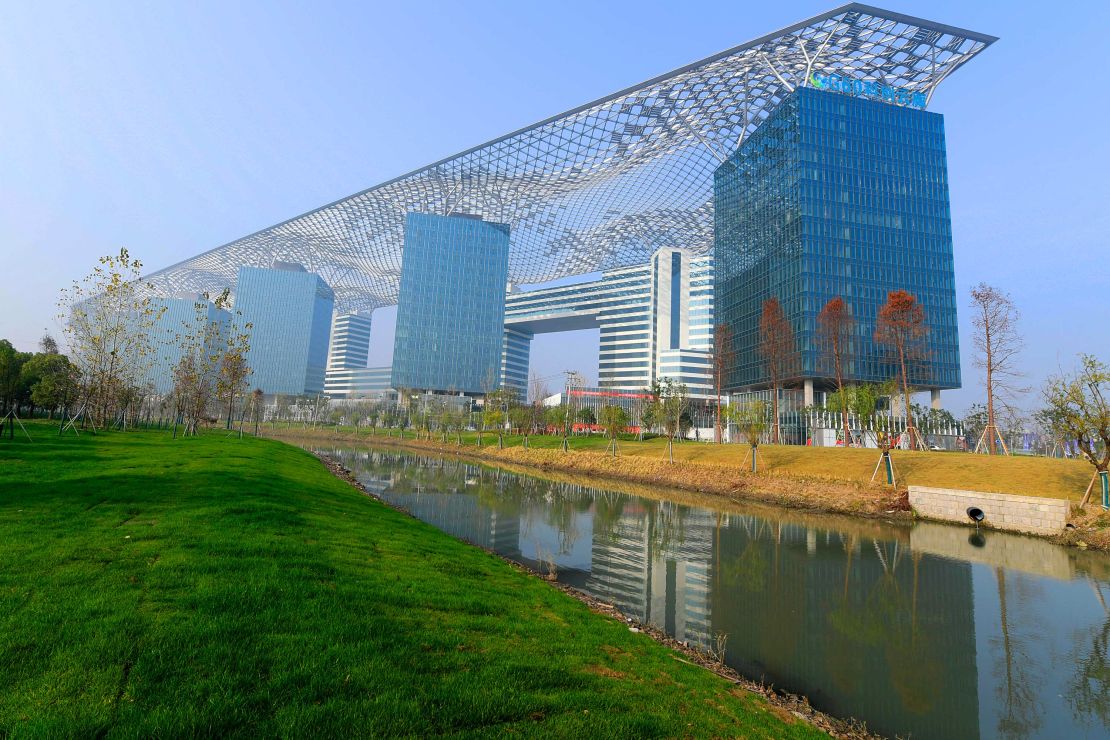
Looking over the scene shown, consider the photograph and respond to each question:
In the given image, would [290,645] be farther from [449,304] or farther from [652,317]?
[652,317]

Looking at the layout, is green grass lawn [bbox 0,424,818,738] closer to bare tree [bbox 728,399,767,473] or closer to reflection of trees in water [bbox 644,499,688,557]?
reflection of trees in water [bbox 644,499,688,557]

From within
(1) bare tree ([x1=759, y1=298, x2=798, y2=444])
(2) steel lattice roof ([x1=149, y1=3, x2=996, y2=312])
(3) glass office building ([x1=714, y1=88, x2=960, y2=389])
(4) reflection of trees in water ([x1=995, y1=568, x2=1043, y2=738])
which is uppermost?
(2) steel lattice roof ([x1=149, y1=3, x2=996, y2=312])

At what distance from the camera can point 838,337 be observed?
180 feet

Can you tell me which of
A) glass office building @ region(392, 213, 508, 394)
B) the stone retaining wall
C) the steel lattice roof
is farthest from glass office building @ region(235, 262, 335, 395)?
the stone retaining wall

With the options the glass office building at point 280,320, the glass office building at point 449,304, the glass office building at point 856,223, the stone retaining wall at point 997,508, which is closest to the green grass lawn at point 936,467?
the stone retaining wall at point 997,508

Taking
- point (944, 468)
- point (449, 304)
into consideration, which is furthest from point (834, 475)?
point (449, 304)

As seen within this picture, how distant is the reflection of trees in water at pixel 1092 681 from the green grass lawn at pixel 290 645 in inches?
234

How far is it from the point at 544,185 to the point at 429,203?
36093 millimetres

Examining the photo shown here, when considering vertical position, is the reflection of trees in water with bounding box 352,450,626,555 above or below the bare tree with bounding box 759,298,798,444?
below

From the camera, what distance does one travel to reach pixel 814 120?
253 feet

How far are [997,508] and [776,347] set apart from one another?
3962 cm

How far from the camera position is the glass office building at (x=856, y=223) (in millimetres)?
73688

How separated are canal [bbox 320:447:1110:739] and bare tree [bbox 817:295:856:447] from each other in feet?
72.0

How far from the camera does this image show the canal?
8844 mm
